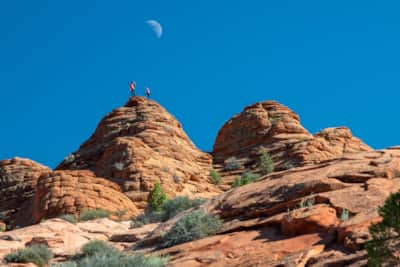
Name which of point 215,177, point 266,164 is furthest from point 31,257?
point 215,177

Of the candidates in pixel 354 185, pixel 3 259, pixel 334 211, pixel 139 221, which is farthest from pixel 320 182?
pixel 139 221

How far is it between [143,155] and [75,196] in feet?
32.8

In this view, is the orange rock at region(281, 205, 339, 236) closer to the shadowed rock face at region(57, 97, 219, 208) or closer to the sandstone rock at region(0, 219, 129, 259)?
the sandstone rock at region(0, 219, 129, 259)

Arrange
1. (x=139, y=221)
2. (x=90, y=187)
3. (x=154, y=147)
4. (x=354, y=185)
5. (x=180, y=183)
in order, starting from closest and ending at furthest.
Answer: (x=354, y=185) → (x=139, y=221) → (x=90, y=187) → (x=180, y=183) → (x=154, y=147)

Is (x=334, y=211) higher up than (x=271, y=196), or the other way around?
(x=271, y=196)

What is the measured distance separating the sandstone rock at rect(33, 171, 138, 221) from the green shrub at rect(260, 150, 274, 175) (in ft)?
41.8

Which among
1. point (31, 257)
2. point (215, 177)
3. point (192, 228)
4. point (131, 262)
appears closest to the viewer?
point (131, 262)

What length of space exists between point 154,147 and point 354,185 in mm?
38841

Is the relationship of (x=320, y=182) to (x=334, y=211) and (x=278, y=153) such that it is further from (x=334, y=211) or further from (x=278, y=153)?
(x=278, y=153)

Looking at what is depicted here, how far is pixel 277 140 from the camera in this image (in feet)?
183

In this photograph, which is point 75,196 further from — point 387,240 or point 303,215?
point 387,240

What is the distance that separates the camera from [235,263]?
458 inches

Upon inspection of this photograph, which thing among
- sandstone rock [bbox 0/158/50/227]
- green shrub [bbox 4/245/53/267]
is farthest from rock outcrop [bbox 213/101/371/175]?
green shrub [bbox 4/245/53/267]

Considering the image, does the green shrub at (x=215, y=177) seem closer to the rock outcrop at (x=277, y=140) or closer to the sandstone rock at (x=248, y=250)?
the rock outcrop at (x=277, y=140)
